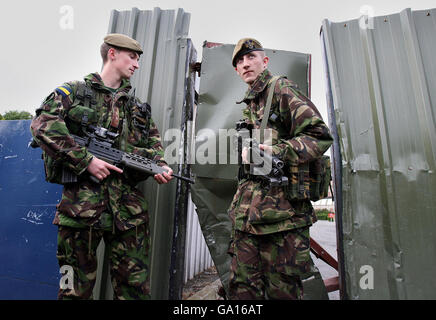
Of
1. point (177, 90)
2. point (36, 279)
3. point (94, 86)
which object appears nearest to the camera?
point (94, 86)

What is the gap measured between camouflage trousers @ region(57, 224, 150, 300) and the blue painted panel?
42.7 inches

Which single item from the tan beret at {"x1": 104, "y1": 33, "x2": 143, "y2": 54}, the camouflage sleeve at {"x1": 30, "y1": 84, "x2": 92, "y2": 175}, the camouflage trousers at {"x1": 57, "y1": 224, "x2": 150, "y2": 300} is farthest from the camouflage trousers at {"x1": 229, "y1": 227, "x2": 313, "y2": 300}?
the tan beret at {"x1": 104, "y1": 33, "x2": 143, "y2": 54}

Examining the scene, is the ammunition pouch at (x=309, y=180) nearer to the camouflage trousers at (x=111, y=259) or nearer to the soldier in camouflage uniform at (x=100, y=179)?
the soldier in camouflage uniform at (x=100, y=179)

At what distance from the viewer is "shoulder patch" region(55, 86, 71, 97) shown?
A: 172cm

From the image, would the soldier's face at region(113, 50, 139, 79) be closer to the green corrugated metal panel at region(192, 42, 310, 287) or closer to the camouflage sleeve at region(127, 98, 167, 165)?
the camouflage sleeve at region(127, 98, 167, 165)

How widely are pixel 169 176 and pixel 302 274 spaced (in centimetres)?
117

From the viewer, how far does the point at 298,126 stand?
5.57 feet

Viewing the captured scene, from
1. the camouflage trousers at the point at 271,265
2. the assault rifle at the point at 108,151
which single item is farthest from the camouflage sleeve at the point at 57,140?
the camouflage trousers at the point at 271,265

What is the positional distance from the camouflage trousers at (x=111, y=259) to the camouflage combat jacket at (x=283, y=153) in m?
0.73

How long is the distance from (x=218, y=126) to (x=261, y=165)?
1229mm

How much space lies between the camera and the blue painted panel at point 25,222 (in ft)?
8.00

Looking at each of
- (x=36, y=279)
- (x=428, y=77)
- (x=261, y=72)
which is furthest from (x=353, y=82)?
(x=36, y=279)

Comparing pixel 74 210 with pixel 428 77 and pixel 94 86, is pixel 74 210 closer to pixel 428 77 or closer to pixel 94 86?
pixel 94 86

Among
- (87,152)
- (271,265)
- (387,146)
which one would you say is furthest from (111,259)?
(387,146)
